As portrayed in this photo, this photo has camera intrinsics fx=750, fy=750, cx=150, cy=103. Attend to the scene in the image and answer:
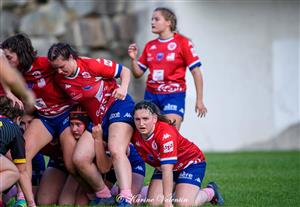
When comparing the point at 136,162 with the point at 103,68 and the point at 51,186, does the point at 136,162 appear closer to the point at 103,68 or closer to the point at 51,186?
the point at 51,186

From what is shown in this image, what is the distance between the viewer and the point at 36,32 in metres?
15.0

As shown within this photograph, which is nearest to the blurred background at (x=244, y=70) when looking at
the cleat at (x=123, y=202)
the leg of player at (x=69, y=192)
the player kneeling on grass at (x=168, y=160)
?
the leg of player at (x=69, y=192)

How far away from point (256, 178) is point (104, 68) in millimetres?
2629

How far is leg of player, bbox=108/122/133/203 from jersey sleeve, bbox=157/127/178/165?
32cm

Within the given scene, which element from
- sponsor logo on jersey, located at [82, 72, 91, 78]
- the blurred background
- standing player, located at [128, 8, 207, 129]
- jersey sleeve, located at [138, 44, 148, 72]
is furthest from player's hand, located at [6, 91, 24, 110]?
the blurred background

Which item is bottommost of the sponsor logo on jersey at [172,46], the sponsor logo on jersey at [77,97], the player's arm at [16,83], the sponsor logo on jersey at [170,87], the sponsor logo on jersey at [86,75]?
the sponsor logo on jersey at [170,87]

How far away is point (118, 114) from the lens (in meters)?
6.52

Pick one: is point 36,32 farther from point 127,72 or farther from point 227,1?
point 127,72

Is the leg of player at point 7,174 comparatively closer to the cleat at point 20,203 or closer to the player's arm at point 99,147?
the cleat at point 20,203

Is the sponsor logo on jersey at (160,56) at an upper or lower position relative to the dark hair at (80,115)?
upper

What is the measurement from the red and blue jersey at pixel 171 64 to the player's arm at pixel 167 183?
2.22m

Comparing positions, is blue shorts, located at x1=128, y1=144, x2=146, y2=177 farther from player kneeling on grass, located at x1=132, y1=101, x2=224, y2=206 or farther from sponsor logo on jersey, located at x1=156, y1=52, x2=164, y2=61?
sponsor logo on jersey, located at x1=156, y1=52, x2=164, y2=61

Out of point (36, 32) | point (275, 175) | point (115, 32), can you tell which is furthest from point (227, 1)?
point (275, 175)

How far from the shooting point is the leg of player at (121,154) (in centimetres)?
621
